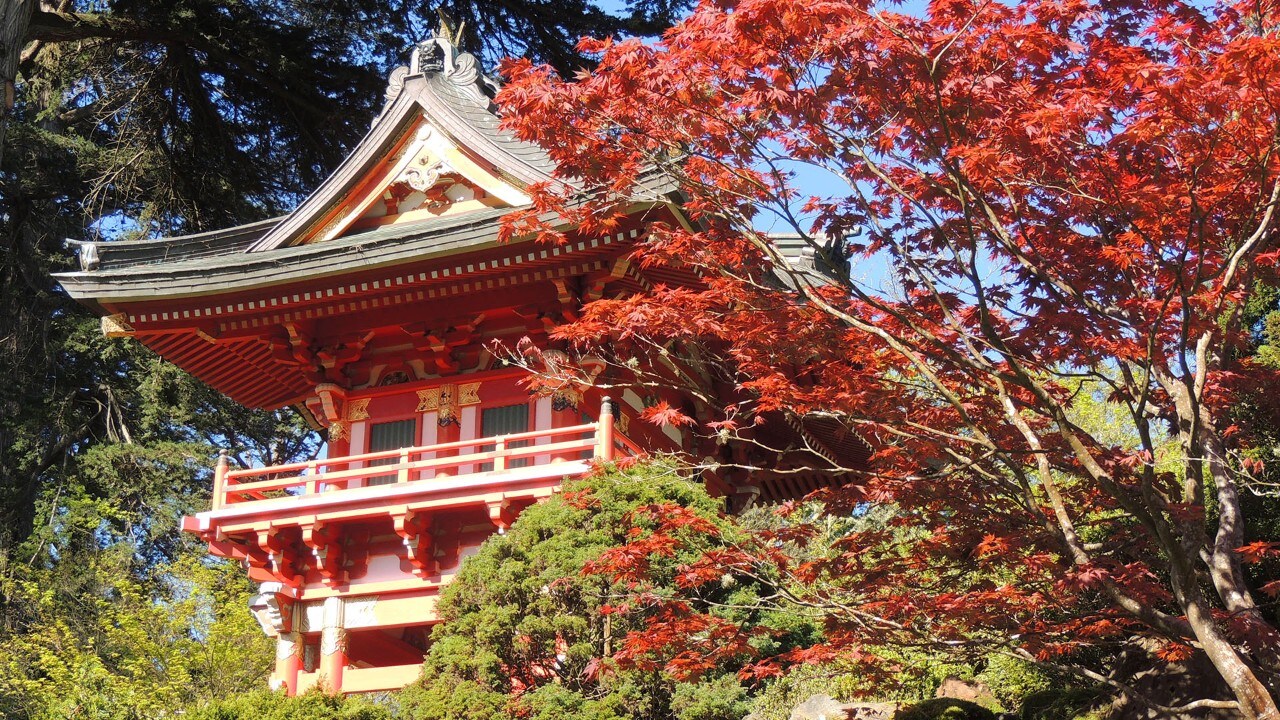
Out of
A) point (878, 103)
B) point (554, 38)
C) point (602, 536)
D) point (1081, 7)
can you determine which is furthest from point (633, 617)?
point (554, 38)

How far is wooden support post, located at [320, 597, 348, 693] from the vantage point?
14.2m

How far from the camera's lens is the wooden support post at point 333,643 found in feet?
46.7

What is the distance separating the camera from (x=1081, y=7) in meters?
8.76

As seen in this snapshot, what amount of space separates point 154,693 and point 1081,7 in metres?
14.7

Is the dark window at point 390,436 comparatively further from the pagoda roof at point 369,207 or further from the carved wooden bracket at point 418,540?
the pagoda roof at point 369,207

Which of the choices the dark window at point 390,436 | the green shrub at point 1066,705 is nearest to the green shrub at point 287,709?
the dark window at point 390,436


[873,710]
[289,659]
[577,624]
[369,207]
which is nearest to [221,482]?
[289,659]

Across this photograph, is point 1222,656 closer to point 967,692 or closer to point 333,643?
point 967,692

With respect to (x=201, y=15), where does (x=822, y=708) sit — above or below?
below

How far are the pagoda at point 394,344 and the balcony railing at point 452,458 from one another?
0.04 meters

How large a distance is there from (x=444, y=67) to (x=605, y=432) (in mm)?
6024

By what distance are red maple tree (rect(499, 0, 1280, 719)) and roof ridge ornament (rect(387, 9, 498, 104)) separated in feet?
22.6

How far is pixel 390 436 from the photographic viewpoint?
609 inches

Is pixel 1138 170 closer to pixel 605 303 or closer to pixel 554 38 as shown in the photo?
pixel 605 303
